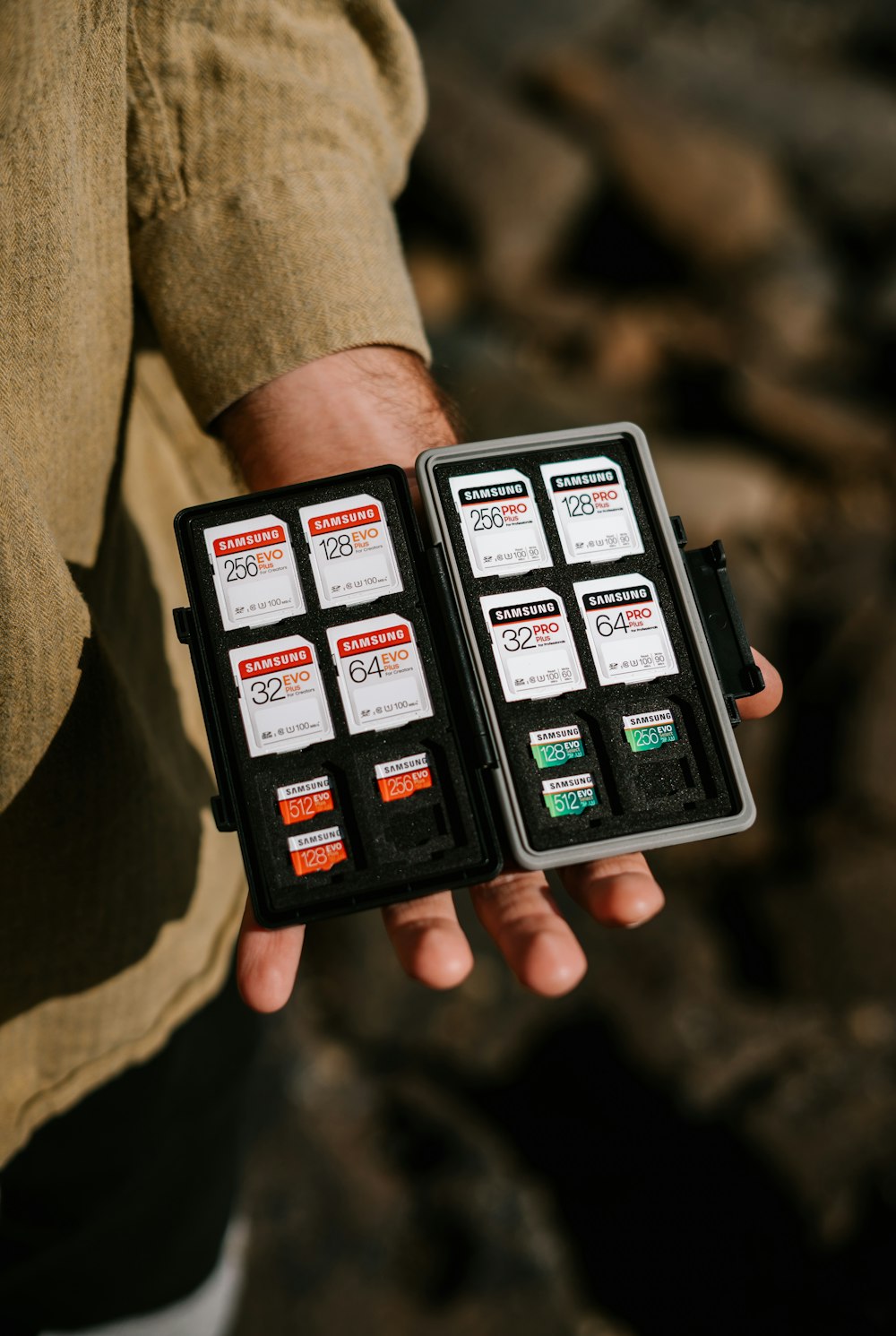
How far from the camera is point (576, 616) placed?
3.76 feet

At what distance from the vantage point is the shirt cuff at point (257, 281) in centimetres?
114

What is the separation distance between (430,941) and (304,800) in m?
0.20

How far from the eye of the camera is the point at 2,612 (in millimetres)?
914

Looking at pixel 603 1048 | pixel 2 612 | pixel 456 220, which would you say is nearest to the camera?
pixel 2 612

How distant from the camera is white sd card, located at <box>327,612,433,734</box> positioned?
3.56 feet

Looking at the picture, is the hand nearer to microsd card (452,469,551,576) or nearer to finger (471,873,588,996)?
finger (471,873,588,996)

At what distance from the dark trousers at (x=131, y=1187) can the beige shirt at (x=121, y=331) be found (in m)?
0.13

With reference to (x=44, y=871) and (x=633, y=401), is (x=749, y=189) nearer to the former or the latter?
(x=633, y=401)

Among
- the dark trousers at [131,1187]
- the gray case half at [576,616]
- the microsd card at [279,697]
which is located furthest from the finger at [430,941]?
the dark trousers at [131,1187]

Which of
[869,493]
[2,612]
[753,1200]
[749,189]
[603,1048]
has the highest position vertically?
[749,189]

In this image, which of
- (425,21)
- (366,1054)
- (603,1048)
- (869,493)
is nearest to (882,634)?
(869,493)

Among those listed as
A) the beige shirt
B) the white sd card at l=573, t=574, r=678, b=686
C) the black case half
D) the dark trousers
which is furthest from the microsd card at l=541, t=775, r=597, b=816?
the dark trousers

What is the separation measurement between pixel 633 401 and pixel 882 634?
5.47 feet

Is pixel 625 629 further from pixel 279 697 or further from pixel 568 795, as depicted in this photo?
pixel 279 697
